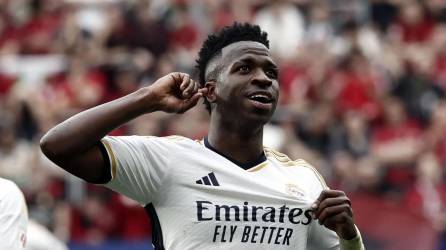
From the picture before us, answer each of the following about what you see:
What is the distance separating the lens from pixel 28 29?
16828 mm

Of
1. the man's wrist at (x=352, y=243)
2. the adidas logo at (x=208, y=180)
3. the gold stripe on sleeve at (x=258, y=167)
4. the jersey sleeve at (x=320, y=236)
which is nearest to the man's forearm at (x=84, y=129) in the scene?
the adidas logo at (x=208, y=180)

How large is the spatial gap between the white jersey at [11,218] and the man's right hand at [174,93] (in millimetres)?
1242

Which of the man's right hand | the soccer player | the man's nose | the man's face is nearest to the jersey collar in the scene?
the soccer player

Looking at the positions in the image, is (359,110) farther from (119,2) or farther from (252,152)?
(252,152)

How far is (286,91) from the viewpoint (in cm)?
1548

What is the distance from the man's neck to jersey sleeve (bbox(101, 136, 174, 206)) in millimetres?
347

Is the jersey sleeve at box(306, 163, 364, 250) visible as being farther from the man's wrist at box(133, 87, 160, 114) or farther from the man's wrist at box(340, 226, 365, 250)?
the man's wrist at box(133, 87, 160, 114)

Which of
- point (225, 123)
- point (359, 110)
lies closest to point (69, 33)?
point (359, 110)

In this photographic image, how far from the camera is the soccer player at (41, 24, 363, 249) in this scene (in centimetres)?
589

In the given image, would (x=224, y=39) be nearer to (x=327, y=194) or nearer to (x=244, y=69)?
(x=244, y=69)

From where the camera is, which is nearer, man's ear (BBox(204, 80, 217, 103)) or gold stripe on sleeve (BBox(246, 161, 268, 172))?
gold stripe on sleeve (BBox(246, 161, 268, 172))

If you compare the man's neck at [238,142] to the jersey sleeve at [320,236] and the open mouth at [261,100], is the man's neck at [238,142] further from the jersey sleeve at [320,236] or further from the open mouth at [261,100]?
the jersey sleeve at [320,236]

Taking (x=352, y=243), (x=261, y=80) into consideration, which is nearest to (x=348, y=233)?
(x=352, y=243)

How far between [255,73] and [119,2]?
37.1 ft
